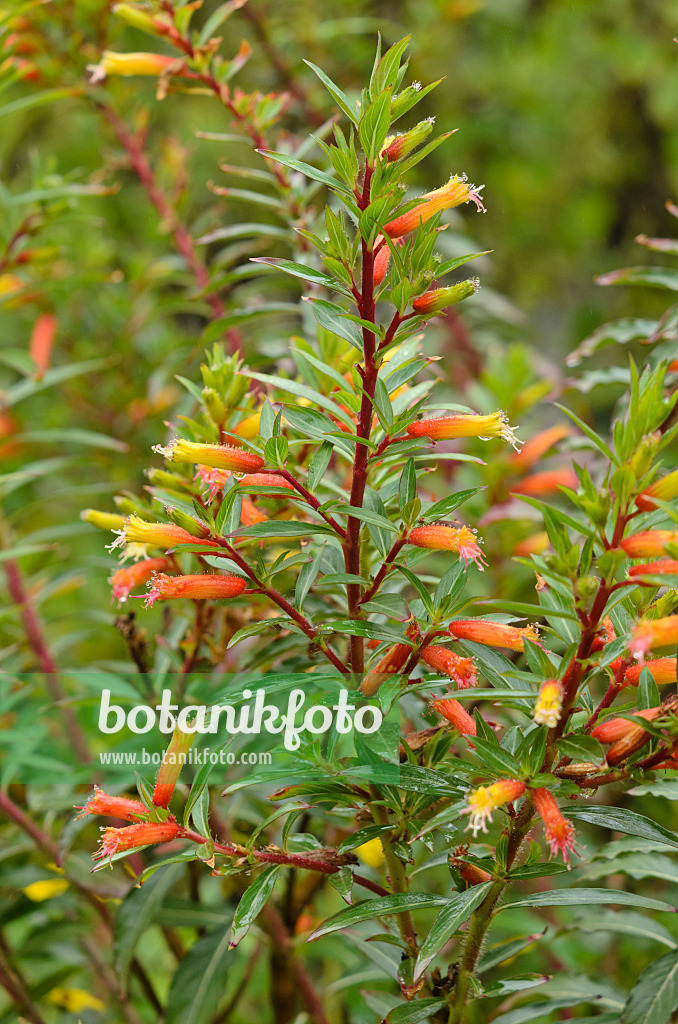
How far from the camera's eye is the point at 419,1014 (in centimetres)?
65

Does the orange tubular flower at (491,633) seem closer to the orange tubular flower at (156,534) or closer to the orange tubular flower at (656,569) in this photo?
the orange tubular flower at (656,569)

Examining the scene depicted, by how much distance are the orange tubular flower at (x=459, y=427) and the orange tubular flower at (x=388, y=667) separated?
0.16 metres

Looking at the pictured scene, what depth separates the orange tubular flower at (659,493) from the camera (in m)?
0.52

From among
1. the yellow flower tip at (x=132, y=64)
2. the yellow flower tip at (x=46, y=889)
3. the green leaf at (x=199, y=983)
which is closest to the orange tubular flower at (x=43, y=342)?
the yellow flower tip at (x=132, y=64)

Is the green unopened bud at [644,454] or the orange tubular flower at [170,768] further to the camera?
the orange tubular flower at [170,768]

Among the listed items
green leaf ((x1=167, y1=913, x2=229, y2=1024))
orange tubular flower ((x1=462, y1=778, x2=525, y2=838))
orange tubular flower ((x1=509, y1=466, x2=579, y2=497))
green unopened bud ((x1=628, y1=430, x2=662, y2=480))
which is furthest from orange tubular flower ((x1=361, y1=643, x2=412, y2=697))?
orange tubular flower ((x1=509, y1=466, x2=579, y2=497))

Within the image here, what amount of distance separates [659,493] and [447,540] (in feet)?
0.53

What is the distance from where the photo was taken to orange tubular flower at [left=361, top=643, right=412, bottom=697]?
2.11 feet

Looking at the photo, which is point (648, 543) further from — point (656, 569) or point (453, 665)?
point (453, 665)

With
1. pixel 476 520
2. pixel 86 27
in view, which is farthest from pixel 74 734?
pixel 86 27

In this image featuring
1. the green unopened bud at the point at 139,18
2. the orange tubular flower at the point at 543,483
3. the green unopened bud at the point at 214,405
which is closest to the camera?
the green unopened bud at the point at 214,405

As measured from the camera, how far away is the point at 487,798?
1.80 feet

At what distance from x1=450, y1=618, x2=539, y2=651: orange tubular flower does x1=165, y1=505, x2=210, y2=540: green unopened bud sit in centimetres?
20

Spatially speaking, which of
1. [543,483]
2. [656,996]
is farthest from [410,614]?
[543,483]
